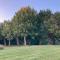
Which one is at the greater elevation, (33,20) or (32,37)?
(33,20)

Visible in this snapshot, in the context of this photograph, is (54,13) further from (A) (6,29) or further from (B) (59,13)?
(A) (6,29)

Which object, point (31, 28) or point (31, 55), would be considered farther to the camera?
point (31, 28)

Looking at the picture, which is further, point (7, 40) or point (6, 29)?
point (7, 40)

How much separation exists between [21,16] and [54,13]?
7.77m

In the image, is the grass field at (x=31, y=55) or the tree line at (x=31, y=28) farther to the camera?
the tree line at (x=31, y=28)

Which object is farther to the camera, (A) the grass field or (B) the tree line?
(B) the tree line

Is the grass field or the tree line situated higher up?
the tree line

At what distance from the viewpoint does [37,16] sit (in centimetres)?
5209

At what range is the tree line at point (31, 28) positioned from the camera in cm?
4925

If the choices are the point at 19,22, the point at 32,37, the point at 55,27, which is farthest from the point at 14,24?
the point at 55,27

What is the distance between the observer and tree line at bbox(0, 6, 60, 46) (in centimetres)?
4925

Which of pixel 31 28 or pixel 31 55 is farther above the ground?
pixel 31 28

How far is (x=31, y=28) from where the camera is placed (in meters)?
49.3

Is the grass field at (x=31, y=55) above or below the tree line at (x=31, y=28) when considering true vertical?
below
